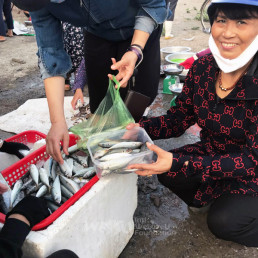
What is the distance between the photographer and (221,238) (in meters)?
2.18

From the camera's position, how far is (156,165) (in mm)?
1749

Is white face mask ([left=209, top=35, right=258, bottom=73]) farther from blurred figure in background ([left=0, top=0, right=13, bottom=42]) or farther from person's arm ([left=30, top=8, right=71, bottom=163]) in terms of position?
blurred figure in background ([left=0, top=0, right=13, bottom=42])

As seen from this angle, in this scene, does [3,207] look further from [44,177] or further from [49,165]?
[49,165]

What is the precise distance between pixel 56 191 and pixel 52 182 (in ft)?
0.52

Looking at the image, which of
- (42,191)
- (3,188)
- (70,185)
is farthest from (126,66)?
(3,188)

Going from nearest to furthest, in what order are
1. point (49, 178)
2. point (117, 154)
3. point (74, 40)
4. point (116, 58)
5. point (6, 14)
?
1. point (117, 154)
2. point (49, 178)
3. point (116, 58)
4. point (74, 40)
5. point (6, 14)

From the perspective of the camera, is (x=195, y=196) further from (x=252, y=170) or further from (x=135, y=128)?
(x=135, y=128)

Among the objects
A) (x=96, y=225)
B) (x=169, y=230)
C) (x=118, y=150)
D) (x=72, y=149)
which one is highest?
(x=118, y=150)

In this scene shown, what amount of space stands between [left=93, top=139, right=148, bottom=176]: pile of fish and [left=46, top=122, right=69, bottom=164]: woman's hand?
10.2 inches

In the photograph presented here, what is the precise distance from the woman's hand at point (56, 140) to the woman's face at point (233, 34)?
3.86 feet

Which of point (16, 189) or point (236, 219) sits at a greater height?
point (16, 189)

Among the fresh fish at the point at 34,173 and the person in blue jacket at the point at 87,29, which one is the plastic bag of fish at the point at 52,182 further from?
the person in blue jacket at the point at 87,29

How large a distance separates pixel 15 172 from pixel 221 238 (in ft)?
5.26

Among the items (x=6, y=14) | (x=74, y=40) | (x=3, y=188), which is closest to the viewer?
(x=3, y=188)
